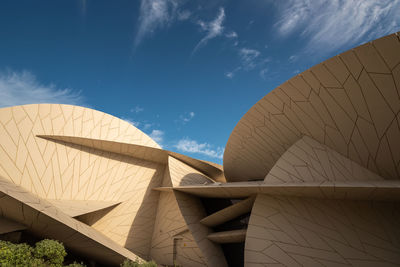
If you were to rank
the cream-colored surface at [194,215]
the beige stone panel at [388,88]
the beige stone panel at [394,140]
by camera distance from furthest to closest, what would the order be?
the cream-colored surface at [194,215] < the beige stone panel at [394,140] < the beige stone panel at [388,88]

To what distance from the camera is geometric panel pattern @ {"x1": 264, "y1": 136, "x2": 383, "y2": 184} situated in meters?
8.48

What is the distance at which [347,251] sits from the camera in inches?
339

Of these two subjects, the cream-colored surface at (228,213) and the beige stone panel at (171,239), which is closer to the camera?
the cream-colored surface at (228,213)

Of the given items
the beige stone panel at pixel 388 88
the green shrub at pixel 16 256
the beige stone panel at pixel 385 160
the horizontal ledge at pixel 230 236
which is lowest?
the green shrub at pixel 16 256

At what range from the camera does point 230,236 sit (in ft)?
42.7

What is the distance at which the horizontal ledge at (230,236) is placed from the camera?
1262 centimetres

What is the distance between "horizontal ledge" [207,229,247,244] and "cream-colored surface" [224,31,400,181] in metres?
5.65

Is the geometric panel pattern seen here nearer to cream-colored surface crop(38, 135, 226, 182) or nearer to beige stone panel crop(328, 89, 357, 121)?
beige stone panel crop(328, 89, 357, 121)

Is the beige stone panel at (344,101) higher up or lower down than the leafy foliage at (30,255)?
higher up

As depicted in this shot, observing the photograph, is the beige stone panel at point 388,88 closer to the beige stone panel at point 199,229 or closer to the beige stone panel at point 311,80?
the beige stone panel at point 311,80

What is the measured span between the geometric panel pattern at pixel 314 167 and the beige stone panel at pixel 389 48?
4.11 metres

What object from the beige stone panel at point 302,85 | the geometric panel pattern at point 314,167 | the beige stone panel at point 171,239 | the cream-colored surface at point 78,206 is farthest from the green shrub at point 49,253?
the beige stone panel at point 302,85

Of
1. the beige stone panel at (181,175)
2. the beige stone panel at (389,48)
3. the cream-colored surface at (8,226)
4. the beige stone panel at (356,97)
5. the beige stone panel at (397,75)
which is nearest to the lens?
the beige stone panel at (389,48)

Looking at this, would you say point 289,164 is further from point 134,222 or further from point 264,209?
point 134,222
